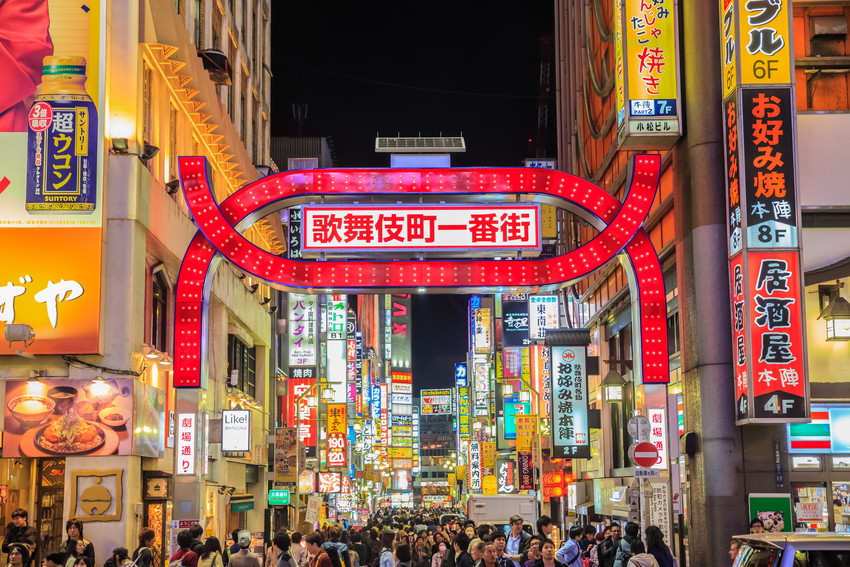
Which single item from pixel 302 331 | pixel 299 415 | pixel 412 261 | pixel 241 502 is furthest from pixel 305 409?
pixel 412 261

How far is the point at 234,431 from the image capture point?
32438 millimetres

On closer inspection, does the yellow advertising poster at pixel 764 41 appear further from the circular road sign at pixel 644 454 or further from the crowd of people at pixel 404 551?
the crowd of people at pixel 404 551

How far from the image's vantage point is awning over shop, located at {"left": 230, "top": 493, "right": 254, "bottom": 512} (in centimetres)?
3766

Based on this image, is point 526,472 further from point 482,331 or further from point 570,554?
point 482,331

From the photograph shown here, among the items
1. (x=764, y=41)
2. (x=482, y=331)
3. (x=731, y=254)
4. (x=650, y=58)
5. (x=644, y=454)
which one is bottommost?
(x=644, y=454)

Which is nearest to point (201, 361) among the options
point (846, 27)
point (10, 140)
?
point (10, 140)

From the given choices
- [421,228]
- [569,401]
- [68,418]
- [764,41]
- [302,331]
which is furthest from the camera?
[302,331]

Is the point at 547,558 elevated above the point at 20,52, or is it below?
below

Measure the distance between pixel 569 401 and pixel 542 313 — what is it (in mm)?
21216

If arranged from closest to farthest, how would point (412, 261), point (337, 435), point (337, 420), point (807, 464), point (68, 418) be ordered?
point (412, 261) < point (807, 464) < point (68, 418) < point (337, 435) < point (337, 420)

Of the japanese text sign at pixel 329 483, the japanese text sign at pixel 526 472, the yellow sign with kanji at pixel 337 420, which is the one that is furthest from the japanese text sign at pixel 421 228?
the yellow sign with kanji at pixel 337 420

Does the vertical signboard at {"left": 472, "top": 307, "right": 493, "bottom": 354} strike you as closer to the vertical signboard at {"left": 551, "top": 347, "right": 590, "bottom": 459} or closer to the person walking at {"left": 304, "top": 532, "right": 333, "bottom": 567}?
the vertical signboard at {"left": 551, "top": 347, "right": 590, "bottom": 459}

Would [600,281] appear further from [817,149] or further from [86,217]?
[86,217]

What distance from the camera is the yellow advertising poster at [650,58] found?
19.8m
